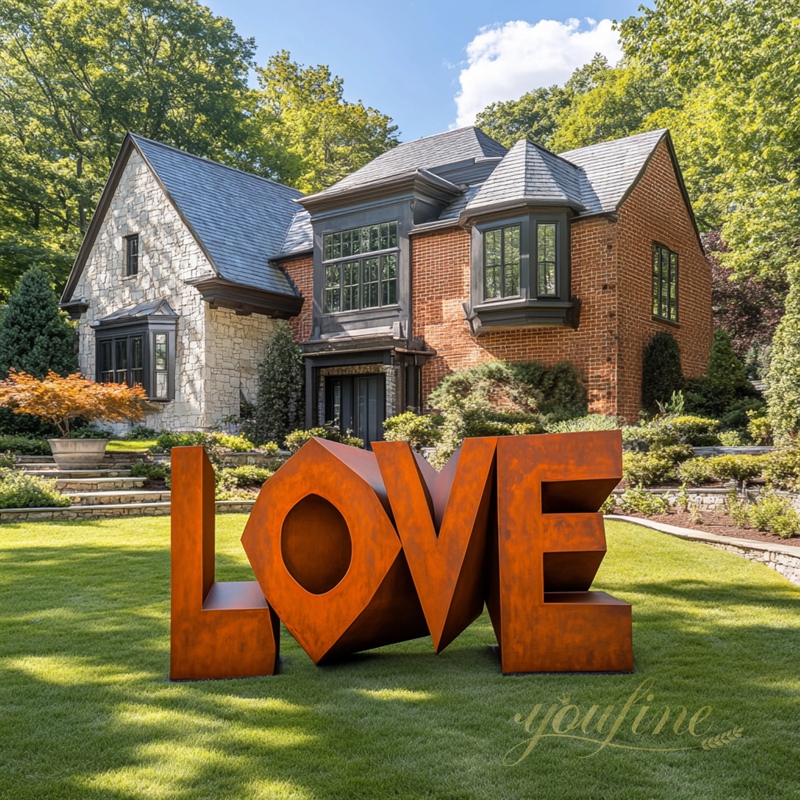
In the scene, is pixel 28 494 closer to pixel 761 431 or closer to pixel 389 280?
pixel 389 280

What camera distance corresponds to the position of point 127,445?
58.4ft

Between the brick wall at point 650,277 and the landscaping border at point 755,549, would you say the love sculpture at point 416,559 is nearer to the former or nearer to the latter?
the landscaping border at point 755,549

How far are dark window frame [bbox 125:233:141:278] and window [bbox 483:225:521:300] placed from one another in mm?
11080

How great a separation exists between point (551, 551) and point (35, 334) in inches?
788

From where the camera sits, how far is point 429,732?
3275 mm

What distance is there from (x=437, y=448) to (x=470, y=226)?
→ 18.6 feet

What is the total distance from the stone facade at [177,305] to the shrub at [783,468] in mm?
13541

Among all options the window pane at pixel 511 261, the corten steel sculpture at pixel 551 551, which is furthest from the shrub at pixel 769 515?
the window pane at pixel 511 261

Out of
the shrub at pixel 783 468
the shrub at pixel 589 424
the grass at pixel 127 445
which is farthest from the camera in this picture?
the grass at pixel 127 445

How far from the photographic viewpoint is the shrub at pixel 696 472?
10882 mm

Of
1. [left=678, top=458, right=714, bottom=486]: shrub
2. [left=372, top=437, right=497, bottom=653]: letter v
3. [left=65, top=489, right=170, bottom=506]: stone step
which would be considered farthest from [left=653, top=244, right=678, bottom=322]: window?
[left=372, top=437, right=497, bottom=653]: letter v

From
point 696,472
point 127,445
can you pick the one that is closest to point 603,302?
point 696,472

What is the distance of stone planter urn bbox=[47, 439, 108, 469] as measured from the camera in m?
14.1

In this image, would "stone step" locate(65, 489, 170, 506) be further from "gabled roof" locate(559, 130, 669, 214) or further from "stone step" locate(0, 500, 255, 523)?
"gabled roof" locate(559, 130, 669, 214)
